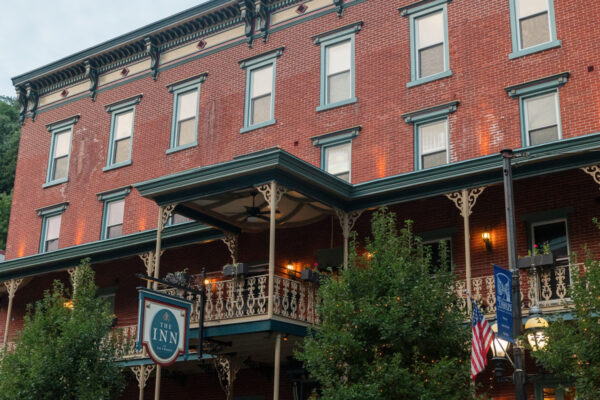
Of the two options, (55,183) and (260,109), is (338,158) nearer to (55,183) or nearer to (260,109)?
(260,109)

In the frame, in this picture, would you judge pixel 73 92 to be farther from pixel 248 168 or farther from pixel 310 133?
pixel 248 168

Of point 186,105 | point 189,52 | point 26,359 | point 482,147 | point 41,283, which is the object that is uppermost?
point 189,52

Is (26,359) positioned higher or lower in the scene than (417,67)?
lower

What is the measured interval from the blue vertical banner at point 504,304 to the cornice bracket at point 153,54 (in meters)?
19.5

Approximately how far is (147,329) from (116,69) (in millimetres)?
16034

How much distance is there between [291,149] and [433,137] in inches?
189

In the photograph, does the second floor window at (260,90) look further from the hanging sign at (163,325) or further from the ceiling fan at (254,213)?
the hanging sign at (163,325)

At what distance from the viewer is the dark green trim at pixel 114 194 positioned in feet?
97.0

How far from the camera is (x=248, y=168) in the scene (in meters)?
19.6

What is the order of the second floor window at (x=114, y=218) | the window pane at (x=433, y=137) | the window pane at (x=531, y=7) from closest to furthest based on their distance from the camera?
the window pane at (x=531, y=7)
the window pane at (x=433, y=137)
the second floor window at (x=114, y=218)

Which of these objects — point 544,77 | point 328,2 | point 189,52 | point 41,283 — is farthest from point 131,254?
point 544,77

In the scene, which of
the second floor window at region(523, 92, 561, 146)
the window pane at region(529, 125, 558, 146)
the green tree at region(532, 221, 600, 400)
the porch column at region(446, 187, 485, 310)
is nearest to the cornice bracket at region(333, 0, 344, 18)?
the second floor window at region(523, 92, 561, 146)

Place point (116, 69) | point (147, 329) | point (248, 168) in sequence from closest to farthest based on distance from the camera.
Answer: point (147, 329), point (248, 168), point (116, 69)

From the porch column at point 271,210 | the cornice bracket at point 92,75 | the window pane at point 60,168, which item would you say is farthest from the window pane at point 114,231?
the porch column at point 271,210
